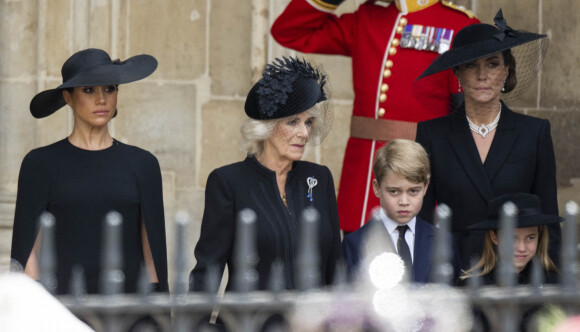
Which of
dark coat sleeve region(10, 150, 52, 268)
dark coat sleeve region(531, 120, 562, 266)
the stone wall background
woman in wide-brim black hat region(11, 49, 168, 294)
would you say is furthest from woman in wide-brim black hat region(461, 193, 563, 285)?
the stone wall background

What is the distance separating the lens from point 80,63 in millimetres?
4129

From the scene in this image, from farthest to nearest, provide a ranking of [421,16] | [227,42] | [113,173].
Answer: [227,42] → [421,16] → [113,173]

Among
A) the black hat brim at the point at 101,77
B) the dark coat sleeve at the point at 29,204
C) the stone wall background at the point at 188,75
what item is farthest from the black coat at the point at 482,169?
the stone wall background at the point at 188,75

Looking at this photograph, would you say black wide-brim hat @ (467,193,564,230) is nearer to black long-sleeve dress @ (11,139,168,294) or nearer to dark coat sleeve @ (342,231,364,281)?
dark coat sleeve @ (342,231,364,281)

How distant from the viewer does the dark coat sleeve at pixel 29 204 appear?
3.88 m

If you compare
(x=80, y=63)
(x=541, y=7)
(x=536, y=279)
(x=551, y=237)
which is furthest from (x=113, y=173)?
(x=541, y=7)

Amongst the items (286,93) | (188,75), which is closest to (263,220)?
(286,93)

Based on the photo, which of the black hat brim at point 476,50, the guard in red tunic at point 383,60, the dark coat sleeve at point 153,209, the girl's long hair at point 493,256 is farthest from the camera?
the guard in red tunic at point 383,60

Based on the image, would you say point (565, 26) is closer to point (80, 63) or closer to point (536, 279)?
point (80, 63)

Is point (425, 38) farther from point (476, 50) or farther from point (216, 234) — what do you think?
point (216, 234)

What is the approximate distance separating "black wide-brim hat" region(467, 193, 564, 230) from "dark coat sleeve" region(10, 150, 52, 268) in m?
1.43

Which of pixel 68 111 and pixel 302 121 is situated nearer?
pixel 302 121

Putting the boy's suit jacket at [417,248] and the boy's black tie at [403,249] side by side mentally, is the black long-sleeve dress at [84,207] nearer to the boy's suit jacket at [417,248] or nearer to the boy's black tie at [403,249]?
the boy's suit jacket at [417,248]

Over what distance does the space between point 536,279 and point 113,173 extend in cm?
177
